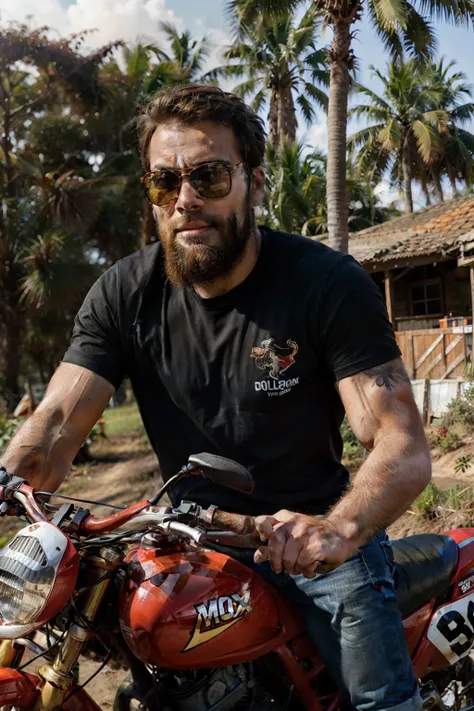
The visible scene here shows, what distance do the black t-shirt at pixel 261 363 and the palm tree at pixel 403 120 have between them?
27424 millimetres

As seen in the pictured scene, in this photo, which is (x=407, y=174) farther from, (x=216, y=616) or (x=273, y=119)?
(x=216, y=616)

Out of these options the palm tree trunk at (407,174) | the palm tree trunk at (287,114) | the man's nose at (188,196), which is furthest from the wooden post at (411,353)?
the palm tree trunk at (407,174)

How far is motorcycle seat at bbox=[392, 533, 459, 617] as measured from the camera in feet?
7.54

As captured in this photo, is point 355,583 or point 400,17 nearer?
point 355,583

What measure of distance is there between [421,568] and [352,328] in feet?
3.01

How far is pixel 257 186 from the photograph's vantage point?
2.56 m

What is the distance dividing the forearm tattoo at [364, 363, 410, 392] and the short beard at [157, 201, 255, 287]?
64cm

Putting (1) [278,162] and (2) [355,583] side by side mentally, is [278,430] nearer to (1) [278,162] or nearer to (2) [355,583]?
(2) [355,583]

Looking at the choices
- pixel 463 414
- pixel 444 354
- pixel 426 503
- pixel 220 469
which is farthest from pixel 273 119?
pixel 220 469

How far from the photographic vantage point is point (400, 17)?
994 centimetres

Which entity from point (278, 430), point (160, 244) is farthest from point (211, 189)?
point (278, 430)

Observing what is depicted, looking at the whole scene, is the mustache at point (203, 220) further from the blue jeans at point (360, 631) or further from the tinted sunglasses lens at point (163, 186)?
the blue jeans at point (360, 631)

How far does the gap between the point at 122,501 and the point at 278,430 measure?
7311 mm

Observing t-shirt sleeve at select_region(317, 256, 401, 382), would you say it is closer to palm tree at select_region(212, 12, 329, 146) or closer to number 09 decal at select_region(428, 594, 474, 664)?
number 09 decal at select_region(428, 594, 474, 664)
